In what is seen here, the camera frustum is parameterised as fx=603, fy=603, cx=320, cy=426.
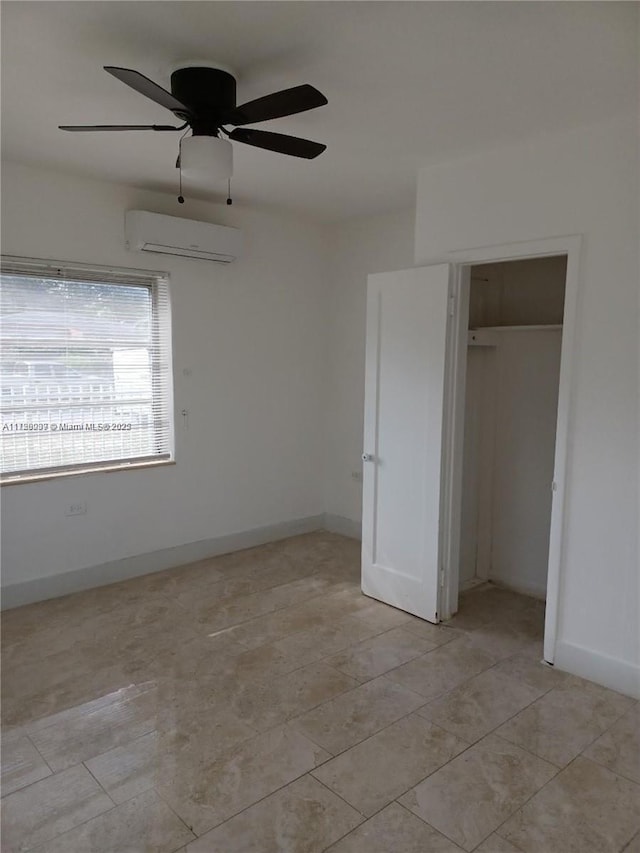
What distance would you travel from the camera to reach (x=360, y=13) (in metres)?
1.97

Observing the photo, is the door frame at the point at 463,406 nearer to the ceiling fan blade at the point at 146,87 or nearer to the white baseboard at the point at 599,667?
the white baseboard at the point at 599,667

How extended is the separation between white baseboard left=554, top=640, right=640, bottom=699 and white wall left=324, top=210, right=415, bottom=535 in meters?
2.35

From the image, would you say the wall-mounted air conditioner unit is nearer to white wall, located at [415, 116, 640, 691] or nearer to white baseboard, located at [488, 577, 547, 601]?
white wall, located at [415, 116, 640, 691]

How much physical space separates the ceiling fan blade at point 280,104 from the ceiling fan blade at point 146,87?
21cm

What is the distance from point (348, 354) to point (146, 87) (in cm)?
335

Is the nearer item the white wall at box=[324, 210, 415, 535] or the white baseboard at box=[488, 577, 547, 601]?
the white baseboard at box=[488, 577, 547, 601]

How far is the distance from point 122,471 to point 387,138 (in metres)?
2.77

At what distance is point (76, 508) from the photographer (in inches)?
160

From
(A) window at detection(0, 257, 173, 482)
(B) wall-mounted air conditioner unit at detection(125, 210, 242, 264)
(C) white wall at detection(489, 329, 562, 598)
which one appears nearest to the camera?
(A) window at detection(0, 257, 173, 482)

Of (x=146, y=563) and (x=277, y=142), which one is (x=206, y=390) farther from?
(x=277, y=142)

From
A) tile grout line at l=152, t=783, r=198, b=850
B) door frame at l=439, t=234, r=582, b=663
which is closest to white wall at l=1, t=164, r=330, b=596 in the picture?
door frame at l=439, t=234, r=582, b=663

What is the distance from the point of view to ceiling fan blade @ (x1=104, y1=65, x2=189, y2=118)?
1.96 m

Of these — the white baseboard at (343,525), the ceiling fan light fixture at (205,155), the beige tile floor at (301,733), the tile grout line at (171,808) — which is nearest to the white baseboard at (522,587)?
the beige tile floor at (301,733)

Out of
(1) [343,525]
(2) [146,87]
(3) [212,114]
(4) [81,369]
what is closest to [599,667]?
(1) [343,525]
